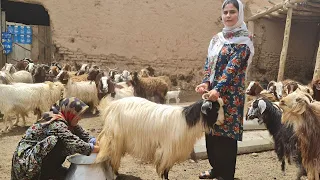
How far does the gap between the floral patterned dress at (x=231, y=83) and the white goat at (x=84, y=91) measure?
4.95 meters

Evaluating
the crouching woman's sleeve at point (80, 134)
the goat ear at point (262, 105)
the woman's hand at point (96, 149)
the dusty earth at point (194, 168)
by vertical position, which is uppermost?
the goat ear at point (262, 105)

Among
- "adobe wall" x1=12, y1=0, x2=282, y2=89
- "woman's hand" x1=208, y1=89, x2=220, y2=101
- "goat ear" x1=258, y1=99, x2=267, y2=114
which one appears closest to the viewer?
"woman's hand" x1=208, y1=89, x2=220, y2=101

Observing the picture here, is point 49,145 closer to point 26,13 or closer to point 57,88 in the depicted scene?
point 57,88

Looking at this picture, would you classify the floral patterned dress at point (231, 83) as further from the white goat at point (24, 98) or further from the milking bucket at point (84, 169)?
the white goat at point (24, 98)

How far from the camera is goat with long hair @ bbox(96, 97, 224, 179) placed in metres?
2.96

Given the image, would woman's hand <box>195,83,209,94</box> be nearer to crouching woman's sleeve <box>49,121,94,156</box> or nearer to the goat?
crouching woman's sleeve <box>49,121,94,156</box>

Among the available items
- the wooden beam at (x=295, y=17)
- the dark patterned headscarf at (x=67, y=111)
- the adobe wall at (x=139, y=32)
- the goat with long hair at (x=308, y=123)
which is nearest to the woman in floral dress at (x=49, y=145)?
the dark patterned headscarf at (x=67, y=111)

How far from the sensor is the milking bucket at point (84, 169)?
9.19ft

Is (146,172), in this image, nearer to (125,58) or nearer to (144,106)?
(144,106)

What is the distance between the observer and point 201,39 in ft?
43.2

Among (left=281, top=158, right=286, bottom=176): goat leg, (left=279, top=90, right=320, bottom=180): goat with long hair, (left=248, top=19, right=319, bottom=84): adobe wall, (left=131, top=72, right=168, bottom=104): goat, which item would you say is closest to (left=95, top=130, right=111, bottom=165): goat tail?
(left=279, top=90, right=320, bottom=180): goat with long hair

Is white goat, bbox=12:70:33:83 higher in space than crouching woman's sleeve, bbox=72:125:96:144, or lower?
higher

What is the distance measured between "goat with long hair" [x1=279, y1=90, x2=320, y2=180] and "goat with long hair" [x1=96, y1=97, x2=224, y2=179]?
31.8 inches

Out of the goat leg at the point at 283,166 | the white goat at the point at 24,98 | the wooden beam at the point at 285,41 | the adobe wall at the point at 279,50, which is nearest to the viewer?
the goat leg at the point at 283,166
